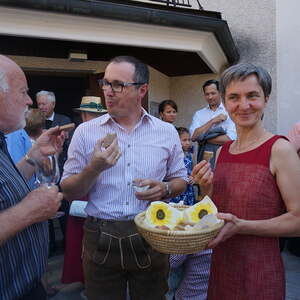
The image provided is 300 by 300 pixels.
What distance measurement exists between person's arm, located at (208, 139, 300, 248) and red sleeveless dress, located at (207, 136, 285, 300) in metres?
0.05

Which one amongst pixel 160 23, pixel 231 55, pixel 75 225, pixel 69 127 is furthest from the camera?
pixel 231 55

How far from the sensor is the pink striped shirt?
2291 millimetres

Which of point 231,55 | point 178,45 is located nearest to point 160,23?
point 178,45

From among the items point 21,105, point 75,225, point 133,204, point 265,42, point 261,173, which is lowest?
point 75,225

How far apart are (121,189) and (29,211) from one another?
79 cm

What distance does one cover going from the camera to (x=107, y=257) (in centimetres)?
225

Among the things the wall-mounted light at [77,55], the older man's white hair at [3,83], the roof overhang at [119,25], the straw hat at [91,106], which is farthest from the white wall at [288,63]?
the older man's white hair at [3,83]

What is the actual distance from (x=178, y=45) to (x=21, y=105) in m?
3.74

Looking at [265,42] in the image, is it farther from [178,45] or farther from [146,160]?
[146,160]

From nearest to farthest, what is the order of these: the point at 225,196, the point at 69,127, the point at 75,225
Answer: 1. the point at 225,196
2. the point at 69,127
3. the point at 75,225

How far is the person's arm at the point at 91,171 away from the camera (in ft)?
6.35

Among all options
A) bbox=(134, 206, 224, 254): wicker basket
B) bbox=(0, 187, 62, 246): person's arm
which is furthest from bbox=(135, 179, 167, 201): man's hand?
bbox=(0, 187, 62, 246): person's arm

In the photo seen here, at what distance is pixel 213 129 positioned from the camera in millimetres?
4754

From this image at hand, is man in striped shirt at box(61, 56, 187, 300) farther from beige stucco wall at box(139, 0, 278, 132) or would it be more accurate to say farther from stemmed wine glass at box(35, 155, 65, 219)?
beige stucco wall at box(139, 0, 278, 132)
